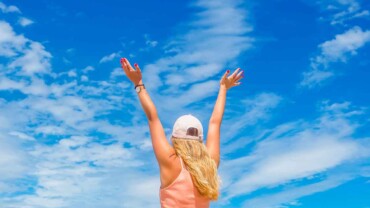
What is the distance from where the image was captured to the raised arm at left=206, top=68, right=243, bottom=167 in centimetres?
879

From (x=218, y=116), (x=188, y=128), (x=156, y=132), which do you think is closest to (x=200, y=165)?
(x=188, y=128)

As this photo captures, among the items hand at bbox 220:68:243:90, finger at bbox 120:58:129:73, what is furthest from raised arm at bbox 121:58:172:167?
A: hand at bbox 220:68:243:90

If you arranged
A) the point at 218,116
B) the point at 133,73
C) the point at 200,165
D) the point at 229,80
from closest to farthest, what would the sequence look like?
the point at 200,165, the point at 133,73, the point at 218,116, the point at 229,80

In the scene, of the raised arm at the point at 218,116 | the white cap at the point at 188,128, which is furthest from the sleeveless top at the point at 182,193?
the raised arm at the point at 218,116

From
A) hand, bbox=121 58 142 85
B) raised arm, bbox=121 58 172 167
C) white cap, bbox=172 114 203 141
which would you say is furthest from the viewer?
hand, bbox=121 58 142 85

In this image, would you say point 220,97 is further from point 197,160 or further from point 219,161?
point 197,160

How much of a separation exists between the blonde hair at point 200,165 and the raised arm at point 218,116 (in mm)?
739

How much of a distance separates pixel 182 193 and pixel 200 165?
1.69ft

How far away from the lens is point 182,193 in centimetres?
765

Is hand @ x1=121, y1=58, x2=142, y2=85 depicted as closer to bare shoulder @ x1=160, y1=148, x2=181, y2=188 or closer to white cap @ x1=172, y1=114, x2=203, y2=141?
white cap @ x1=172, y1=114, x2=203, y2=141

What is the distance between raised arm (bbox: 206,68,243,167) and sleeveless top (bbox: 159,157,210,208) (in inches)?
43.1

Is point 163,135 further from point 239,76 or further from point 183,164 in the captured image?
point 239,76

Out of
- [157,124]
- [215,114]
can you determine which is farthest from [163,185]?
[215,114]

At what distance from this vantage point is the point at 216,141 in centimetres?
898
